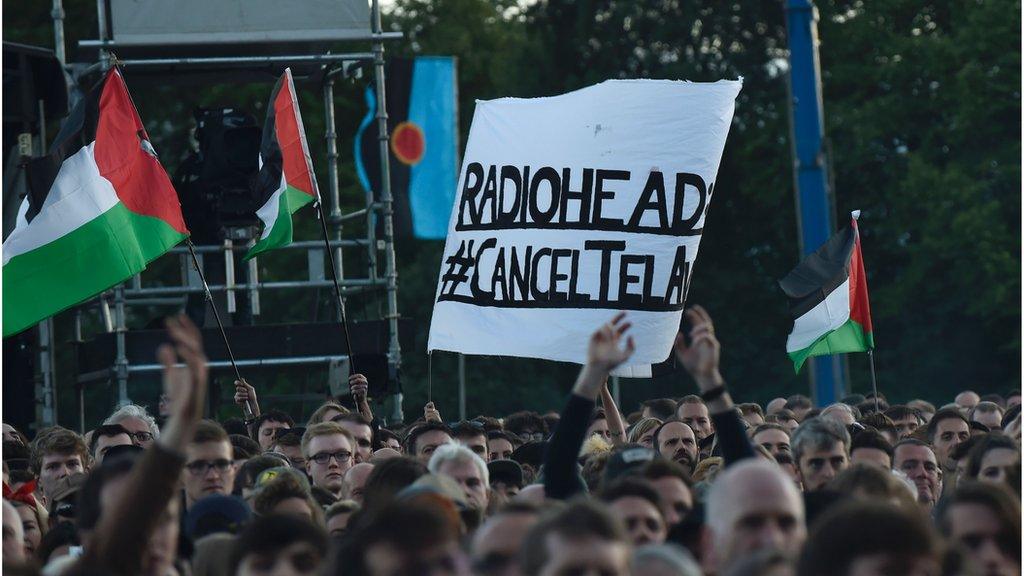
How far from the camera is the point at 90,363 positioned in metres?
18.0

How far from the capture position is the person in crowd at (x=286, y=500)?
7312 mm

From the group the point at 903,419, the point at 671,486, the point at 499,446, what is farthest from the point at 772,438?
the point at 903,419

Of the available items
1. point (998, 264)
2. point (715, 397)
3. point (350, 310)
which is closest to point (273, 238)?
point (715, 397)

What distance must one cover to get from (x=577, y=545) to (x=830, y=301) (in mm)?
8819

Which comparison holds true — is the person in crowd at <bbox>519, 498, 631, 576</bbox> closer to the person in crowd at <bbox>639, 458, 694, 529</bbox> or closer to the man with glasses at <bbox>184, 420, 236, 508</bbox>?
the person in crowd at <bbox>639, 458, 694, 529</bbox>

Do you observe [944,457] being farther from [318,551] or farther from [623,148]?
[318,551]

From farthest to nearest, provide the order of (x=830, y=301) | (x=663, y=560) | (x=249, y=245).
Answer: (x=249, y=245) < (x=830, y=301) < (x=663, y=560)

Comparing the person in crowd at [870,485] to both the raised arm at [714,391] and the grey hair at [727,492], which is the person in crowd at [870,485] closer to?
the raised arm at [714,391]

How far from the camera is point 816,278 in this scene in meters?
13.9

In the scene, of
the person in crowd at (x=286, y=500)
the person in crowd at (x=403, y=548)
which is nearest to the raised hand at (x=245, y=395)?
the person in crowd at (x=286, y=500)

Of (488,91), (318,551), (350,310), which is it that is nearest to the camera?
(318,551)

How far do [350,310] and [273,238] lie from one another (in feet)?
61.2

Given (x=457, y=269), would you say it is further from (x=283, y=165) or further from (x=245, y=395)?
(x=283, y=165)

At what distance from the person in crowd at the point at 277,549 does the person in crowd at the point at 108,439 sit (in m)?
4.62
